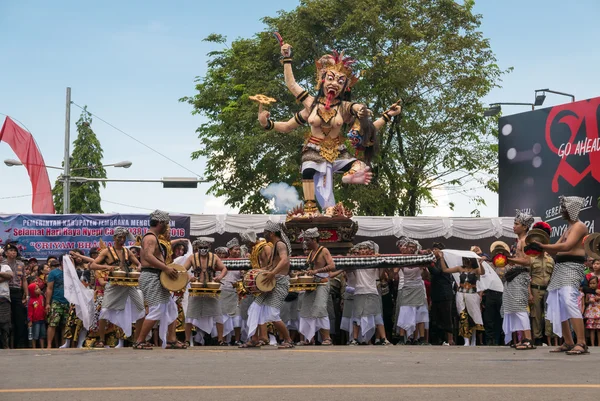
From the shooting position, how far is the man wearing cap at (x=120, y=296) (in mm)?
14828

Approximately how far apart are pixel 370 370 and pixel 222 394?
2418 mm

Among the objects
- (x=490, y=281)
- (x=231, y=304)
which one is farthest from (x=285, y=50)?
(x=490, y=281)

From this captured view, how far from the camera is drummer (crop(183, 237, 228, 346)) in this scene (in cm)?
1563

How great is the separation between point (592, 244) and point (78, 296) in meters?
8.21

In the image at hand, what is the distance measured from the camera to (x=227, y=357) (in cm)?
1234

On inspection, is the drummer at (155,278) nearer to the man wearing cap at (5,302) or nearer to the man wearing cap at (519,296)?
the man wearing cap at (5,302)

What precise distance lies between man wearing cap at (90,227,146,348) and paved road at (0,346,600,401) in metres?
1.33

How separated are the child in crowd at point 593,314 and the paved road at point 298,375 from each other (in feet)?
13.2

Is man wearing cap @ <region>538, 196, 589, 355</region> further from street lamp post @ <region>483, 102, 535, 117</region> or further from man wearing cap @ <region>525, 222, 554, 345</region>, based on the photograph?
street lamp post @ <region>483, 102, 535, 117</region>

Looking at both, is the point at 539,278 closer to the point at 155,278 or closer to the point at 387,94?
the point at 155,278

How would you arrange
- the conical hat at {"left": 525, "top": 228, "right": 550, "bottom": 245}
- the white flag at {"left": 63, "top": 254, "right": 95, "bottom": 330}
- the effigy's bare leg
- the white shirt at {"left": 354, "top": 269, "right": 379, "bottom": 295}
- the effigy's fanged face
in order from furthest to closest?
the effigy's bare leg → the effigy's fanged face → the white shirt at {"left": 354, "top": 269, "right": 379, "bottom": 295} → the white flag at {"left": 63, "top": 254, "right": 95, "bottom": 330} → the conical hat at {"left": 525, "top": 228, "right": 550, "bottom": 245}

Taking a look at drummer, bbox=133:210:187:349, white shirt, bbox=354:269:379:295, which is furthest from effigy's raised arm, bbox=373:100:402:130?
drummer, bbox=133:210:187:349

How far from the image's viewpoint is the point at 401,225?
2498 centimetres

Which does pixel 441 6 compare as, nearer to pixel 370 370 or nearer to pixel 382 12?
pixel 382 12
